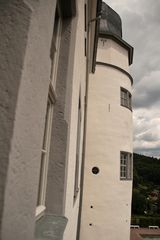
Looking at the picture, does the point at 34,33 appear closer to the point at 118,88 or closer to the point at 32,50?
the point at 32,50

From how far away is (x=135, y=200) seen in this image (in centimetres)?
3712

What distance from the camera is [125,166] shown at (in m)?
10.3

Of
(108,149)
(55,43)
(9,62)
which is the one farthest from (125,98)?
(9,62)

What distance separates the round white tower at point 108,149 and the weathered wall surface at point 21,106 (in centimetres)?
862

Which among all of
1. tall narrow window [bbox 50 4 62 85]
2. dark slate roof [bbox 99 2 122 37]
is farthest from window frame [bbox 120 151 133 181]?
tall narrow window [bbox 50 4 62 85]

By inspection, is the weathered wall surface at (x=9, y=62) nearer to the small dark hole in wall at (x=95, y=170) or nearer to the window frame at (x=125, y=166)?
the small dark hole in wall at (x=95, y=170)

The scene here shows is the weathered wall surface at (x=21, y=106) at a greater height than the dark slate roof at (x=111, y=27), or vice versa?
the dark slate roof at (x=111, y=27)

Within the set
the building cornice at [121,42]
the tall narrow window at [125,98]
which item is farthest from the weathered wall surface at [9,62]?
the building cornice at [121,42]

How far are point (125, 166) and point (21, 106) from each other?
9874 mm

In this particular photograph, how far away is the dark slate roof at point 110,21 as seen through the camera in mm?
11320

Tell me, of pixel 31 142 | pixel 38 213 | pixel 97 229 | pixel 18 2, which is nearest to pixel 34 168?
pixel 31 142

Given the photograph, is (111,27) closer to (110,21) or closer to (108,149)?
(110,21)

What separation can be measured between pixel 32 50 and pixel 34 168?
0.50 metres

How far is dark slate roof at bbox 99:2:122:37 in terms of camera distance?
11.3 m
